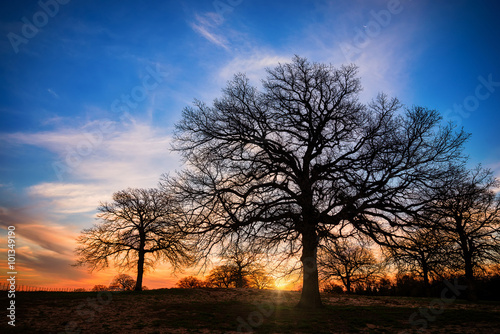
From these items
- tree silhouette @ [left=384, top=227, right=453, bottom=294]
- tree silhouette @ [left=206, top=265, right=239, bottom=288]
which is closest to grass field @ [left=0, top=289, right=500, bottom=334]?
tree silhouette @ [left=384, top=227, right=453, bottom=294]

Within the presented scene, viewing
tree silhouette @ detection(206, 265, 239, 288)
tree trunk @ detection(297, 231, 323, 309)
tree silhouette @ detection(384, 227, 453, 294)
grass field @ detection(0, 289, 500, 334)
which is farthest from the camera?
tree silhouette @ detection(206, 265, 239, 288)

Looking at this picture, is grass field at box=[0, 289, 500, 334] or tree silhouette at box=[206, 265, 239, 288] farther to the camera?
Result: tree silhouette at box=[206, 265, 239, 288]

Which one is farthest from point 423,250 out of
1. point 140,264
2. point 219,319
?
point 140,264

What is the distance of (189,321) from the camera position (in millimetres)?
12055

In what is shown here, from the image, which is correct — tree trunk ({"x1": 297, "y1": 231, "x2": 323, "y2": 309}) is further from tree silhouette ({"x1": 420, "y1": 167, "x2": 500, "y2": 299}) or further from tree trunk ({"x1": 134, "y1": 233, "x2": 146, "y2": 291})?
tree trunk ({"x1": 134, "y1": 233, "x2": 146, "y2": 291})

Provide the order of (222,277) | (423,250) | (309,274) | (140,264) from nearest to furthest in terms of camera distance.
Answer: (423,250) → (309,274) → (140,264) → (222,277)

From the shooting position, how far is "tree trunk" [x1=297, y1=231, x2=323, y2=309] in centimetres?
1340

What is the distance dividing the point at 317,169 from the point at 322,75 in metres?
5.18

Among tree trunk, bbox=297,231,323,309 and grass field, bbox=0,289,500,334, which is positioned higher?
tree trunk, bbox=297,231,323,309

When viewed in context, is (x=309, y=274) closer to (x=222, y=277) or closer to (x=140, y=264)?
(x=140, y=264)

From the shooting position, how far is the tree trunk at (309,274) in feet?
44.0

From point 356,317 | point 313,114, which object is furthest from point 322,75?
point 356,317

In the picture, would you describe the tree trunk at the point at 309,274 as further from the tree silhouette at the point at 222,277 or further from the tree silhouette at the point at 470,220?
the tree silhouette at the point at 222,277

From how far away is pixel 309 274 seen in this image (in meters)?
13.7
